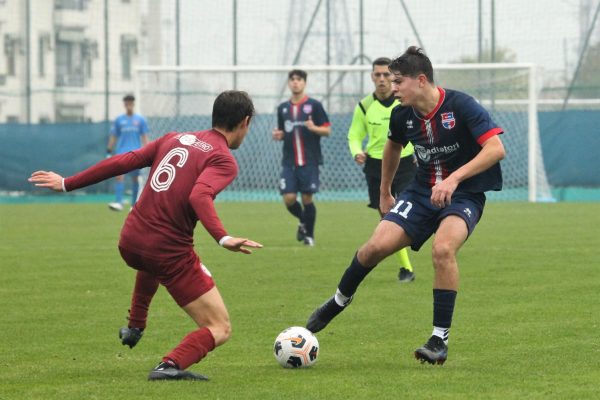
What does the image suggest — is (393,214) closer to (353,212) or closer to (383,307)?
(383,307)

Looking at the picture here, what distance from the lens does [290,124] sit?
1634 cm

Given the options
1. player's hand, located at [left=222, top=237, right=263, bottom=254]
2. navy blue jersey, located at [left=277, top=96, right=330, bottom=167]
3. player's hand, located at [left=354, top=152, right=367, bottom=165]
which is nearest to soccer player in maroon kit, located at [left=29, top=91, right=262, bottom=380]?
player's hand, located at [left=222, top=237, right=263, bottom=254]

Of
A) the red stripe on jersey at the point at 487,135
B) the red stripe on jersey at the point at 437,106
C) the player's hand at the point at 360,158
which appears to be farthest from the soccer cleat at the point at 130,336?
the player's hand at the point at 360,158

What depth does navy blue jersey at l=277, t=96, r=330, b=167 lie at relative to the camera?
16.1m

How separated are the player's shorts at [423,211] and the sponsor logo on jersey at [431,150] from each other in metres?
0.19

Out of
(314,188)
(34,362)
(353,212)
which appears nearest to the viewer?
(34,362)

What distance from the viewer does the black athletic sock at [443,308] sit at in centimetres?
708

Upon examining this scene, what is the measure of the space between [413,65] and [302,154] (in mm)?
8789

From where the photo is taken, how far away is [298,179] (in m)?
16.1

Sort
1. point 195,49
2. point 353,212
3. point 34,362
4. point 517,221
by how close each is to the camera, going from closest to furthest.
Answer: point 34,362
point 517,221
point 353,212
point 195,49

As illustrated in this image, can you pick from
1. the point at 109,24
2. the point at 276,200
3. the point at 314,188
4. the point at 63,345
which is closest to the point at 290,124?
the point at 314,188

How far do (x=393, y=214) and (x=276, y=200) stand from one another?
20.9 meters

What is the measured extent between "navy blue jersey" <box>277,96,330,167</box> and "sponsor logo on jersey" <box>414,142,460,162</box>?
8.38m

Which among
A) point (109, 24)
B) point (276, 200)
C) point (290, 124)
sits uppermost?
point (109, 24)
